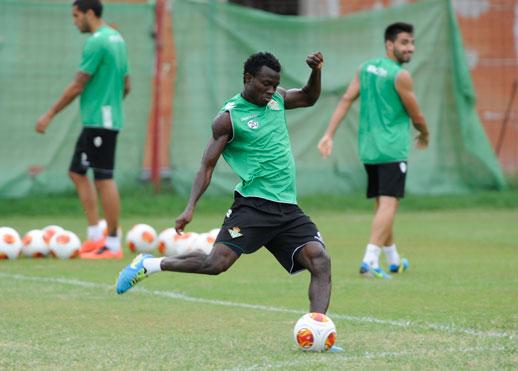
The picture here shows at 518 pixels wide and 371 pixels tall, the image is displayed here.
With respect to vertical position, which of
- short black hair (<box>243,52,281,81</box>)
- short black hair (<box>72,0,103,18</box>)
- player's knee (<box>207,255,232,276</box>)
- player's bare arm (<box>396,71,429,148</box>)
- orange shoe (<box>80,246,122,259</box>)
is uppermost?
short black hair (<box>243,52,281,81</box>)

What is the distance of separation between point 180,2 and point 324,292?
11.6 m

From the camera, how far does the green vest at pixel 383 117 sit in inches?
428

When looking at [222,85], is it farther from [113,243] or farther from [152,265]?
[152,265]

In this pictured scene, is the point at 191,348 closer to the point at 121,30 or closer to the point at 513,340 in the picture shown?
the point at 513,340

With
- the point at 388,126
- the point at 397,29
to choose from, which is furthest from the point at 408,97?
the point at 397,29

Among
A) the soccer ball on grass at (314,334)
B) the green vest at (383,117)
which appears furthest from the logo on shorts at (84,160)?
the soccer ball on grass at (314,334)

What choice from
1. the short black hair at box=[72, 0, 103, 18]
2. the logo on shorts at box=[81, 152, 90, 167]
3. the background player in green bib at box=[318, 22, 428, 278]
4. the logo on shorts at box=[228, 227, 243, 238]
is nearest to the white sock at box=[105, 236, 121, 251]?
the logo on shorts at box=[81, 152, 90, 167]

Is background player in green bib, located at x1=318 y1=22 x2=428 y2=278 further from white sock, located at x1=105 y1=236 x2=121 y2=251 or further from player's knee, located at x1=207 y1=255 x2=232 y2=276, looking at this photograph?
player's knee, located at x1=207 y1=255 x2=232 y2=276

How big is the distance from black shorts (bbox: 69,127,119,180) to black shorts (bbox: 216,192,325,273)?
194 inches

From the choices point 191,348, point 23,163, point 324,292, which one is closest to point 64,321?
point 191,348

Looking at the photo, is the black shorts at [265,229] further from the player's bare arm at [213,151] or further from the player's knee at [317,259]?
the player's bare arm at [213,151]

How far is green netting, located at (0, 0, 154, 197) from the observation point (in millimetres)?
17234

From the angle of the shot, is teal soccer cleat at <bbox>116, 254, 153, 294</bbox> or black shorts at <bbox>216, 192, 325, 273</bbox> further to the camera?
teal soccer cleat at <bbox>116, 254, 153, 294</bbox>

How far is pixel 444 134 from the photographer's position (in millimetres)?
18781
